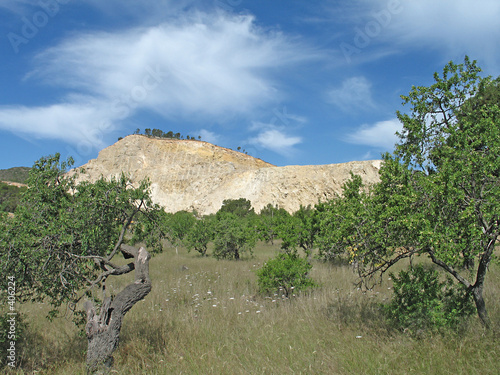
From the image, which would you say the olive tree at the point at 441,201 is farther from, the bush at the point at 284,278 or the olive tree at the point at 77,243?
the bush at the point at 284,278

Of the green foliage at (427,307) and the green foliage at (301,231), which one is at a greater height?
the green foliage at (301,231)

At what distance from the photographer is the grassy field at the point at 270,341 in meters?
4.63

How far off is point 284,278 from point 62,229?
6.66 metres

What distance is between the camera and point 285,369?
4.67m

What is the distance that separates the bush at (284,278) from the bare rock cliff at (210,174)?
38.6 metres

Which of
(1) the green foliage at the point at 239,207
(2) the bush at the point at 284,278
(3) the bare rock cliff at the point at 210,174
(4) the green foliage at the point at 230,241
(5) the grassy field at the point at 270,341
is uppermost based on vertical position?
(3) the bare rock cliff at the point at 210,174

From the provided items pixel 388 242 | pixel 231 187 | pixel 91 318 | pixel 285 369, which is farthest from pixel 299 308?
pixel 231 187

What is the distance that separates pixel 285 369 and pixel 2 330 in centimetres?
442

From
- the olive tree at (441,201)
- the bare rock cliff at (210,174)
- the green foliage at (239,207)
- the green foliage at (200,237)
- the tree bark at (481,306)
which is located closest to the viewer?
the olive tree at (441,201)

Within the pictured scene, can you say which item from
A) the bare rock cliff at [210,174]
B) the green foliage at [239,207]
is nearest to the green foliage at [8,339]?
the bare rock cliff at [210,174]

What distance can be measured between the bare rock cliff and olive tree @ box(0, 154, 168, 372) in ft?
143

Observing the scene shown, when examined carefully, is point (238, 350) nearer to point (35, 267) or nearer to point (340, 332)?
point (340, 332)

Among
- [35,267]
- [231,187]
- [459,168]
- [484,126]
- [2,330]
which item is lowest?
[2,330]

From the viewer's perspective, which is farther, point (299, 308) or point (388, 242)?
point (299, 308)
